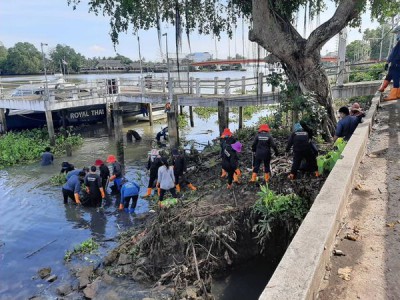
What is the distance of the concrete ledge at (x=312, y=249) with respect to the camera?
2578 millimetres

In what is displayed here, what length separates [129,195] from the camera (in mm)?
10258

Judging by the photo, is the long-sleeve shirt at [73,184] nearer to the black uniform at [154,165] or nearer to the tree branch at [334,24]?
the black uniform at [154,165]

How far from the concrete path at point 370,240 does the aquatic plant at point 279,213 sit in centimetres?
114

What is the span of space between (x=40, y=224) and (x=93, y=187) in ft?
5.71

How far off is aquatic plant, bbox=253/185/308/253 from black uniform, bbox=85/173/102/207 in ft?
19.2

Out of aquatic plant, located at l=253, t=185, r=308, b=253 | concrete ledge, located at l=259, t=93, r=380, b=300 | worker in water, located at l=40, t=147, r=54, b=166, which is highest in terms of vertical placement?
concrete ledge, located at l=259, t=93, r=380, b=300

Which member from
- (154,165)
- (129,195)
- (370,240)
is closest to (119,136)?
(154,165)

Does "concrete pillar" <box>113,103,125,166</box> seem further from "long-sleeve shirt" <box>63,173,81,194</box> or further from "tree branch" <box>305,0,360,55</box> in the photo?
"tree branch" <box>305,0,360,55</box>

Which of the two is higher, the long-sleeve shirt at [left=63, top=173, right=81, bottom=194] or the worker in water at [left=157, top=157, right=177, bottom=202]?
the worker in water at [left=157, top=157, right=177, bottom=202]

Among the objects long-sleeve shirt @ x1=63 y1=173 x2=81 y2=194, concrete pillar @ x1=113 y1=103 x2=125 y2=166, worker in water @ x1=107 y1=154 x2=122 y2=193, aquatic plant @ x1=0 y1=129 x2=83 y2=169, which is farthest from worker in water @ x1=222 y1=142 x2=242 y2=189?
aquatic plant @ x1=0 y1=129 x2=83 y2=169

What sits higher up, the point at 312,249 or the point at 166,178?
the point at 312,249

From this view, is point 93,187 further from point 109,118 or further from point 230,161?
point 109,118

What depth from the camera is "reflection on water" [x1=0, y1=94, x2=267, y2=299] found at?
24.6 feet

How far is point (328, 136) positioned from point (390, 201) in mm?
7377
